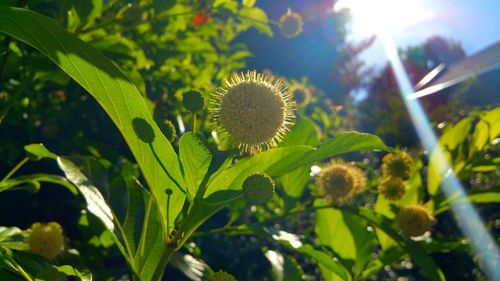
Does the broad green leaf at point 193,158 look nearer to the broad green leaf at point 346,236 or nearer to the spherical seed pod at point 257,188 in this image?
the spherical seed pod at point 257,188

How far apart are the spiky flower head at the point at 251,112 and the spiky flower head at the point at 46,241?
2.31ft

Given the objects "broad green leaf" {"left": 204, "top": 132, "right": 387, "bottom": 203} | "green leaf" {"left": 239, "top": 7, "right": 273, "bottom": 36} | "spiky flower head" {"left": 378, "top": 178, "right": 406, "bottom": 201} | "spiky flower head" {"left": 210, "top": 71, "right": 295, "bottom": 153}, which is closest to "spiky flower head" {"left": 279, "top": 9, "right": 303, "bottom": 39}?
"green leaf" {"left": 239, "top": 7, "right": 273, "bottom": 36}

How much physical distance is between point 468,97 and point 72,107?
15205 mm

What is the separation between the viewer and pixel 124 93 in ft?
3.29

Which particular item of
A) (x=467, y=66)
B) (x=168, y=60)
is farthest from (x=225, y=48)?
(x=467, y=66)

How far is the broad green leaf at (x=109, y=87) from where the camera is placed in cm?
93

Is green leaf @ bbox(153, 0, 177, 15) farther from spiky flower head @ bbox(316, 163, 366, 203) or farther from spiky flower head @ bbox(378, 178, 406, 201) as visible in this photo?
spiky flower head @ bbox(378, 178, 406, 201)

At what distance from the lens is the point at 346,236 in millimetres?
1852

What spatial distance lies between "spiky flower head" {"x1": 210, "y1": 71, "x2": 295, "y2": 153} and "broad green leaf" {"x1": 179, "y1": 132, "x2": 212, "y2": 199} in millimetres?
146

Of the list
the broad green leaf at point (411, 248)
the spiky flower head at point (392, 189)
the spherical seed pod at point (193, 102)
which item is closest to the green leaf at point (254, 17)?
the spiky flower head at point (392, 189)

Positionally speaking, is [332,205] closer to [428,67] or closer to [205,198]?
[205,198]

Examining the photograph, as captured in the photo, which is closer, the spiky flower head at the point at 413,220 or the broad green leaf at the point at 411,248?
the broad green leaf at the point at 411,248

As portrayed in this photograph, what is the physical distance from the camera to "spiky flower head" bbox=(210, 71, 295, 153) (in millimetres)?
1184

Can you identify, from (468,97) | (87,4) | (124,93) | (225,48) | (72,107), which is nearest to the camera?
(124,93)
